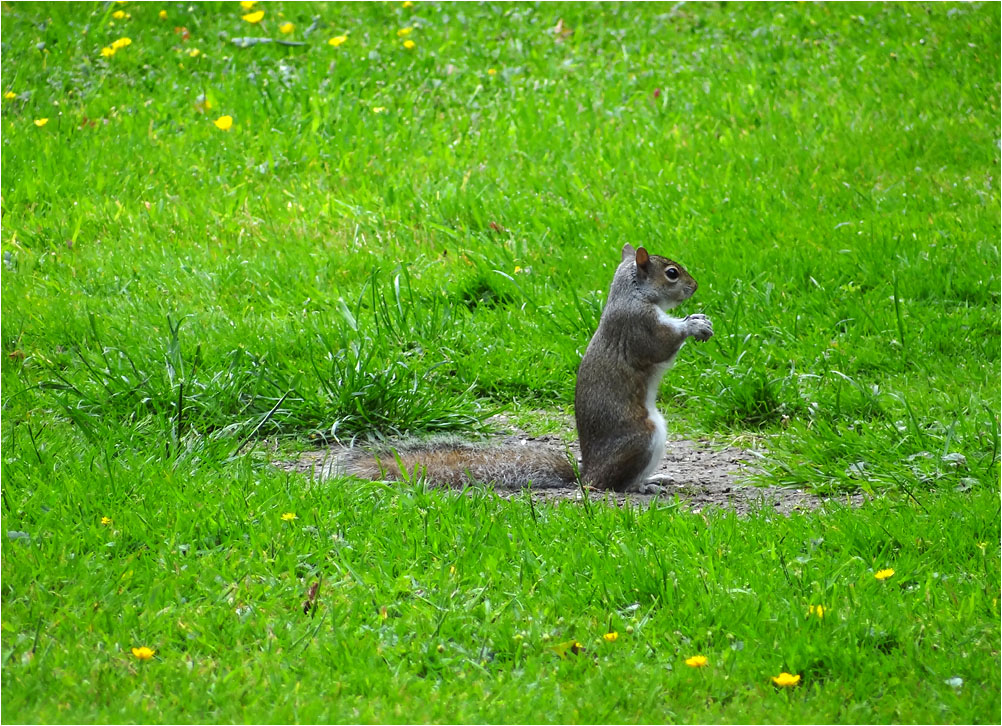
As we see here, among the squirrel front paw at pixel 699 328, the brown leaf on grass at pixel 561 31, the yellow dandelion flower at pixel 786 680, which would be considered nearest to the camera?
the yellow dandelion flower at pixel 786 680

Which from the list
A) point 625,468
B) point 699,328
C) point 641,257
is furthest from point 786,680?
point 641,257

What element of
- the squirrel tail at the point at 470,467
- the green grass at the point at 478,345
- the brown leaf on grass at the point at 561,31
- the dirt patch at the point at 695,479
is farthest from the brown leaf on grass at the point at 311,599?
the brown leaf on grass at the point at 561,31

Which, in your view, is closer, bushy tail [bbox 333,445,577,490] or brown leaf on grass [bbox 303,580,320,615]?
brown leaf on grass [bbox 303,580,320,615]

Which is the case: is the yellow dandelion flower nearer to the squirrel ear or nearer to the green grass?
the green grass

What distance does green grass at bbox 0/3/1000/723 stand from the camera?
3232 mm

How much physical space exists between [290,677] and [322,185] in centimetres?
488

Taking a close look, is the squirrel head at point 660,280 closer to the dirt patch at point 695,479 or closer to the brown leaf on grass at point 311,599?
the dirt patch at point 695,479

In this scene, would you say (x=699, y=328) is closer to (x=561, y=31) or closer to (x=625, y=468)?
(x=625, y=468)

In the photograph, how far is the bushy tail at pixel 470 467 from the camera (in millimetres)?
4562

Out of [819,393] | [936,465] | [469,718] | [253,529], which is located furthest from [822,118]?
[469,718]

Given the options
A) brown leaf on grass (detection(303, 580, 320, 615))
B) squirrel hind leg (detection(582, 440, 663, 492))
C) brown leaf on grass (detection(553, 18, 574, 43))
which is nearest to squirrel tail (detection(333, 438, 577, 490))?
squirrel hind leg (detection(582, 440, 663, 492))

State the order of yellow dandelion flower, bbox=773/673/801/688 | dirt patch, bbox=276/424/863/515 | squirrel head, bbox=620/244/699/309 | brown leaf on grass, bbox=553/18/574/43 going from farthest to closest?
brown leaf on grass, bbox=553/18/574/43, squirrel head, bbox=620/244/699/309, dirt patch, bbox=276/424/863/515, yellow dandelion flower, bbox=773/673/801/688

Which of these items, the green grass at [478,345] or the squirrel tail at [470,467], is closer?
the green grass at [478,345]

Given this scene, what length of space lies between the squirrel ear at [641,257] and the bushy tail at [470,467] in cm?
82
